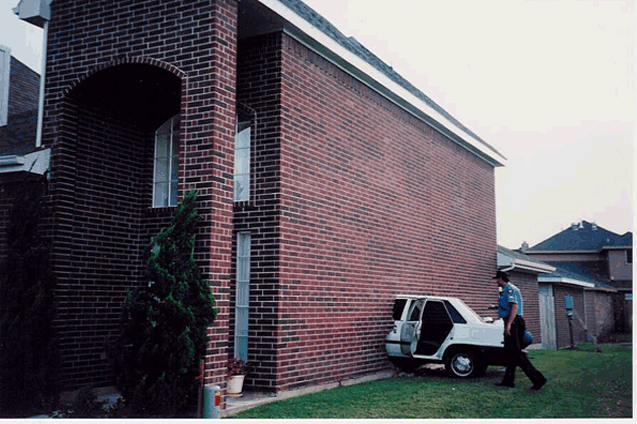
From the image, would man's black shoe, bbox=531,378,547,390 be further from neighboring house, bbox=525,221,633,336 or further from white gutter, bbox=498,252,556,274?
neighboring house, bbox=525,221,633,336

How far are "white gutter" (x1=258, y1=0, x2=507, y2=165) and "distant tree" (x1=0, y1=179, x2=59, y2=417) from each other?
4.53 meters

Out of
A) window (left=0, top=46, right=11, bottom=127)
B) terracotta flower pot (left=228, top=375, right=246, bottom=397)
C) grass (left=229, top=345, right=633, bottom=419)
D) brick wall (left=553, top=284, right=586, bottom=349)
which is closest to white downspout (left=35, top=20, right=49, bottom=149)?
window (left=0, top=46, right=11, bottom=127)

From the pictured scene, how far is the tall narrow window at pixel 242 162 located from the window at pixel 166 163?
110 centimetres

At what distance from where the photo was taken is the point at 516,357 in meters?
10.3

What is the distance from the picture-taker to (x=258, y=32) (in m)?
10.0

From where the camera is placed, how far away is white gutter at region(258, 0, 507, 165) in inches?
375

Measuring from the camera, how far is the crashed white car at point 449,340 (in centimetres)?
1129

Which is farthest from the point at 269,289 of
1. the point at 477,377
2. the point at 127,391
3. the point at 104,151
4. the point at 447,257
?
the point at 447,257

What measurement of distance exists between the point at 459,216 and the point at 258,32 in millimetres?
8550

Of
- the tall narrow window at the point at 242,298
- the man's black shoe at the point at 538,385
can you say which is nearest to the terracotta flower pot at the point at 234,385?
the tall narrow window at the point at 242,298

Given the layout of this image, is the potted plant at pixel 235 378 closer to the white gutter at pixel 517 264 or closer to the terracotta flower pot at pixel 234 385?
the terracotta flower pot at pixel 234 385

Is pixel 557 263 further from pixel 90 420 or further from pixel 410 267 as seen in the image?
pixel 90 420

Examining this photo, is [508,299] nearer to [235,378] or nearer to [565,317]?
[235,378]

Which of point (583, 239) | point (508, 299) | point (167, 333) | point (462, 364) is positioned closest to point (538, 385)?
point (508, 299)
